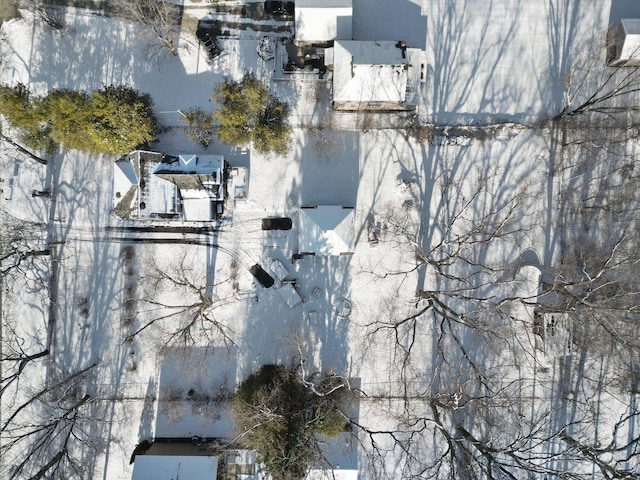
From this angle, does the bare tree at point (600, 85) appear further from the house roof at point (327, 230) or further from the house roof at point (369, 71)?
the house roof at point (327, 230)

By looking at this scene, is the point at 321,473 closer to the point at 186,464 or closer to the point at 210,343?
the point at 186,464

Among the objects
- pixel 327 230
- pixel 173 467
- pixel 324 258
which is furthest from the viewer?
pixel 324 258

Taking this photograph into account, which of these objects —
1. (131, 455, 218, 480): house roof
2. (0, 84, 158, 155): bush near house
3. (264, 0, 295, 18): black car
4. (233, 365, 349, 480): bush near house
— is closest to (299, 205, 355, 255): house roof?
(233, 365, 349, 480): bush near house

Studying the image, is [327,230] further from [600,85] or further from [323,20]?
[600,85]

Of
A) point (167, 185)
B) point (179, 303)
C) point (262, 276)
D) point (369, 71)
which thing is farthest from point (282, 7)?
point (179, 303)

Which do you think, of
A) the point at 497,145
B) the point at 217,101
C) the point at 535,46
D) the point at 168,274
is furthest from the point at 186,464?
the point at 535,46

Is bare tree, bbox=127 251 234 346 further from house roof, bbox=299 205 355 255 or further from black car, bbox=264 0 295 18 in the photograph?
black car, bbox=264 0 295 18
